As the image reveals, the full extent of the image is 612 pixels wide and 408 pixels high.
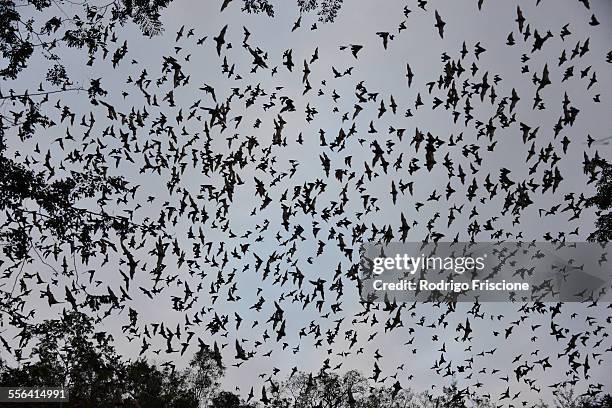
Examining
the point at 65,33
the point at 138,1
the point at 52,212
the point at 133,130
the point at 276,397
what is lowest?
the point at 276,397

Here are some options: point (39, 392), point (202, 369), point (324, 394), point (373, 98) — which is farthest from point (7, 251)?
point (202, 369)

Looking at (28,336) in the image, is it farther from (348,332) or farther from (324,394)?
(324,394)

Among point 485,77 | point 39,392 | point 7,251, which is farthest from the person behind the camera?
point 39,392

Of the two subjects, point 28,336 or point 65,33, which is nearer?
point 28,336

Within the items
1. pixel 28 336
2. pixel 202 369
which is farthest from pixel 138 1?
pixel 202 369

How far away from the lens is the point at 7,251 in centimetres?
1078

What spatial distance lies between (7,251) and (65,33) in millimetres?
5702

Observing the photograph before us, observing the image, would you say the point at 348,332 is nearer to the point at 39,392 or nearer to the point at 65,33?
the point at 65,33

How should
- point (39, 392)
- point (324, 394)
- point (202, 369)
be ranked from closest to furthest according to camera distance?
point (39, 392) → point (324, 394) → point (202, 369)

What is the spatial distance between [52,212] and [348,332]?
36.0 ft

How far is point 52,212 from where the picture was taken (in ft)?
36.0

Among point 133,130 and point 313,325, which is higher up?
point 133,130

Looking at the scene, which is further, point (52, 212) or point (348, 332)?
point (348, 332)

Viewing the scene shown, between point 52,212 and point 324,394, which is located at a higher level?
point 52,212
